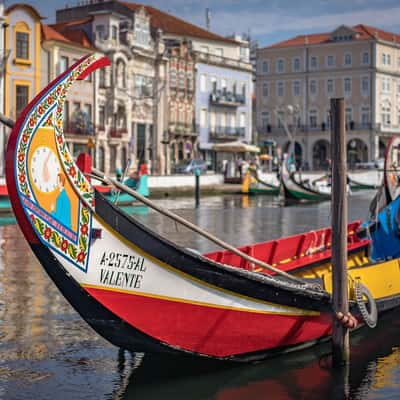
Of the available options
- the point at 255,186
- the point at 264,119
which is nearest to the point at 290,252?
the point at 255,186

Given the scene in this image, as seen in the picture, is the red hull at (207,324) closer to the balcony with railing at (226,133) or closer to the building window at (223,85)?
the balcony with railing at (226,133)

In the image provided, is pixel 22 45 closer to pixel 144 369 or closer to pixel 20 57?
pixel 20 57

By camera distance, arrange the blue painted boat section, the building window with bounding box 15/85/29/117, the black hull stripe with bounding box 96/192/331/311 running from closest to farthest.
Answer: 1. the black hull stripe with bounding box 96/192/331/311
2. the blue painted boat section
3. the building window with bounding box 15/85/29/117

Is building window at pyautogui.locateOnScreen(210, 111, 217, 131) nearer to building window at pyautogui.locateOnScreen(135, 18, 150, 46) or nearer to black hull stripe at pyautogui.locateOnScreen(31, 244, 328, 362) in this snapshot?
building window at pyautogui.locateOnScreen(135, 18, 150, 46)

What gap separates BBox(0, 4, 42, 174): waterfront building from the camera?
39906mm

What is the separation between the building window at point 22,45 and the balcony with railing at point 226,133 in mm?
20257

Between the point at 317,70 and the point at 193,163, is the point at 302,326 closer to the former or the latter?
the point at 193,163

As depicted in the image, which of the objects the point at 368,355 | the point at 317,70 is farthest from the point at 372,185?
the point at 368,355

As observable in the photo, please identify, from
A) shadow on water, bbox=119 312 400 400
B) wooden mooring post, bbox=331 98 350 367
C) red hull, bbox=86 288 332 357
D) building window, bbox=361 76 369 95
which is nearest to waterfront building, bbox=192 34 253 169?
building window, bbox=361 76 369 95

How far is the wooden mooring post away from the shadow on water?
1.08ft

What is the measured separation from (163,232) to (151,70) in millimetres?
30277

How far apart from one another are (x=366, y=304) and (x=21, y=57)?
34.5m

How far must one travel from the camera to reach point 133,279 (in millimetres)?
7492

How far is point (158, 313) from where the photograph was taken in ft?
25.1
